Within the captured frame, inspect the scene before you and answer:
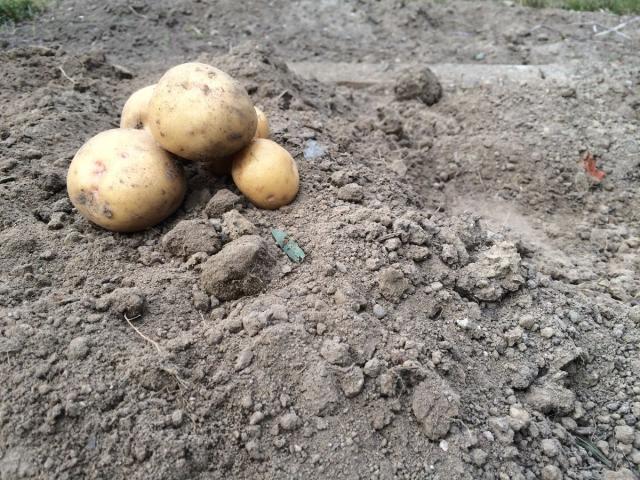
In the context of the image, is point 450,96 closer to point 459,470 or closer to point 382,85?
point 382,85

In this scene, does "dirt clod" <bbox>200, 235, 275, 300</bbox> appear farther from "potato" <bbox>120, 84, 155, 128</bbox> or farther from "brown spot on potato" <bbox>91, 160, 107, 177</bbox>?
"potato" <bbox>120, 84, 155, 128</bbox>

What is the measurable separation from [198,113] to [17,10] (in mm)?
4835

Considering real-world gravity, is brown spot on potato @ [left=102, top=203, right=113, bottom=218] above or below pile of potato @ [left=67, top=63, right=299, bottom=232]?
below

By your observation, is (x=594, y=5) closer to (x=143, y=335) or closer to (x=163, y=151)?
(x=163, y=151)

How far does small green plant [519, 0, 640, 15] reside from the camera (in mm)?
6645

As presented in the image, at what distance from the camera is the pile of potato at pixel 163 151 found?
240 centimetres

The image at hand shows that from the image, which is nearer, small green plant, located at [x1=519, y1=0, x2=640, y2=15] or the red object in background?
the red object in background

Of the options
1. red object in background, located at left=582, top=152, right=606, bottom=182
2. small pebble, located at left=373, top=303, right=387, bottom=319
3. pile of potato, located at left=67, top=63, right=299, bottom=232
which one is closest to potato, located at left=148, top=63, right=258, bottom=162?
pile of potato, located at left=67, top=63, right=299, bottom=232

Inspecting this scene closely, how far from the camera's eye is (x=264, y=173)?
2.63 metres

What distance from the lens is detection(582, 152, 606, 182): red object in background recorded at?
3967 millimetres

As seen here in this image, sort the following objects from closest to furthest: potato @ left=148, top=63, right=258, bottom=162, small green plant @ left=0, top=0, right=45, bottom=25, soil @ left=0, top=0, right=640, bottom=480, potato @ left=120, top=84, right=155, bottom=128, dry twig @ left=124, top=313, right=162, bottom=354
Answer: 1. soil @ left=0, top=0, right=640, bottom=480
2. dry twig @ left=124, top=313, right=162, bottom=354
3. potato @ left=148, top=63, right=258, bottom=162
4. potato @ left=120, top=84, right=155, bottom=128
5. small green plant @ left=0, top=0, right=45, bottom=25

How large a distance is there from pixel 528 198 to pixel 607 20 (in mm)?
3870

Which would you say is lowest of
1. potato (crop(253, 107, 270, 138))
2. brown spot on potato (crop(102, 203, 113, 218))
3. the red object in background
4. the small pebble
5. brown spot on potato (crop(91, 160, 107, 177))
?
the red object in background

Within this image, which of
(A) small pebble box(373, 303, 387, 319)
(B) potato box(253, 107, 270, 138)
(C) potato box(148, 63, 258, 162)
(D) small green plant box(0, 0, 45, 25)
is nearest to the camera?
(A) small pebble box(373, 303, 387, 319)
